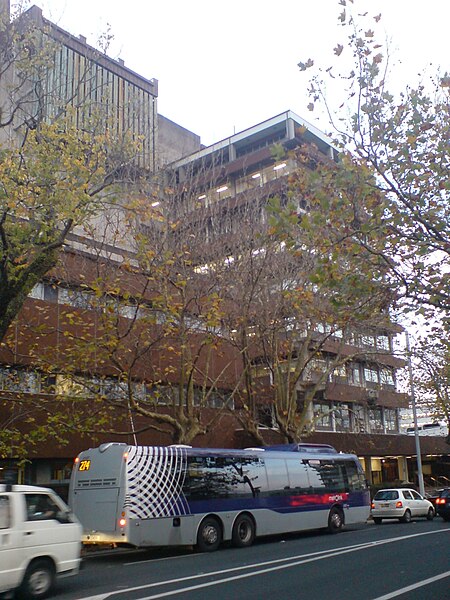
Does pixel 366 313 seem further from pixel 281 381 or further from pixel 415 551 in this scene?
pixel 281 381

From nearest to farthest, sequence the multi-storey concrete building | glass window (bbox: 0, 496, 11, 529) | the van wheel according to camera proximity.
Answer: glass window (bbox: 0, 496, 11, 529) → the van wheel → the multi-storey concrete building

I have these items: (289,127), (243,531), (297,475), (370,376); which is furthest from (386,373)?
(289,127)

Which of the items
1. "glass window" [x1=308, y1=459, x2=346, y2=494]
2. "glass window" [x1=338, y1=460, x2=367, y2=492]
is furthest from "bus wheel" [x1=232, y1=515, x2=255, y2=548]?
"glass window" [x1=338, y1=460, x2=367, y2=492]

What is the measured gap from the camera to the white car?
27984 millimetres

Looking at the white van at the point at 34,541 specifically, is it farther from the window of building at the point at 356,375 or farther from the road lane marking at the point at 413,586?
the window of building at the point at 356,375

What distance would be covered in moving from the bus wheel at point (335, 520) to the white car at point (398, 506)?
541 centimetres

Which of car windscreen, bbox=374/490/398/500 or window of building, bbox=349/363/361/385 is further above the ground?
window of building, bbox=349/363/361/385

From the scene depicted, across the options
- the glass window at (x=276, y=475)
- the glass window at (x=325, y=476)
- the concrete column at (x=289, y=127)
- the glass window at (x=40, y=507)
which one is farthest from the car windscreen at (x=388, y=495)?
the concrete column at (x=289, y=127)

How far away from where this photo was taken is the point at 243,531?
1917cm

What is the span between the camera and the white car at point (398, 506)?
27984mm

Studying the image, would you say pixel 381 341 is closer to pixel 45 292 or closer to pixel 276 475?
pixel 276 475

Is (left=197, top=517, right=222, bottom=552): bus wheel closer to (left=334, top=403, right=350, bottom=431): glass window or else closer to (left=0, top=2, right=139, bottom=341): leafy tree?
(left=0, top=2, right=139, bottom=341): leafy tree

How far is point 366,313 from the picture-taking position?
13438mm

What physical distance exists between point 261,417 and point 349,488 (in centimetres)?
1206
